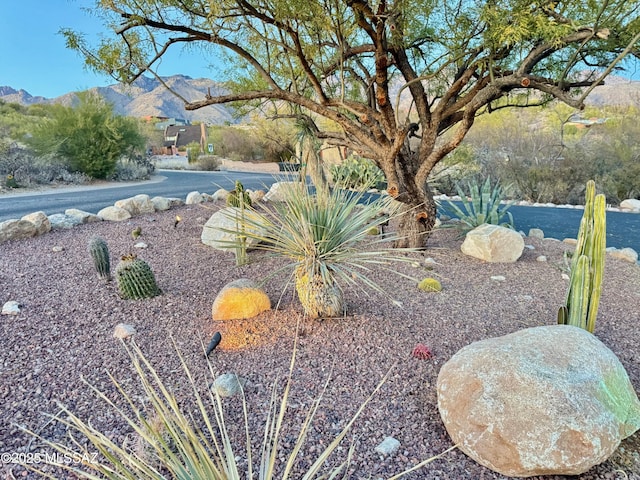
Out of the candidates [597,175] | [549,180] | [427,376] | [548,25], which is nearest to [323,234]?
[427,376]

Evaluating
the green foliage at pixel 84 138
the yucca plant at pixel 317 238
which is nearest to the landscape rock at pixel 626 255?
the yucca plant at pixel 317 238

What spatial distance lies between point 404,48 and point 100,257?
4.24 metres

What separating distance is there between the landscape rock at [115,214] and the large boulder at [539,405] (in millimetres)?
6585

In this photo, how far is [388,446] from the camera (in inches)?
74.9

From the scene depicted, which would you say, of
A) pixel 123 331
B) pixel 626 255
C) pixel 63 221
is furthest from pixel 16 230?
pixel 626 255

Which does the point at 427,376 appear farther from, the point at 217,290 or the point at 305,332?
the point at 217,290

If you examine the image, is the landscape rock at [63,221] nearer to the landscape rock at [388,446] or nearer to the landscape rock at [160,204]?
the landscape rock at [160,204]

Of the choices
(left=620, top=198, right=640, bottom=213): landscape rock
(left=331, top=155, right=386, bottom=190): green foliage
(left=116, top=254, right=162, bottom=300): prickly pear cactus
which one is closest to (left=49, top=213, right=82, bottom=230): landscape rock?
(left=116, top=254, right=162, bottom=300): prickly pear cactus

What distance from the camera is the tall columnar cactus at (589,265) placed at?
8.84 feet

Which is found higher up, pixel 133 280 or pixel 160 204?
pixel 160 204

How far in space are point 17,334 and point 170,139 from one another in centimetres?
4992

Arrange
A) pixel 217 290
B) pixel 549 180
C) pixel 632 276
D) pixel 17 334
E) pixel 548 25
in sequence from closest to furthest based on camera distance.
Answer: pixel 17 334, pixel 548 25, pixel 217 290, pixel 632 276, pixel 549 180

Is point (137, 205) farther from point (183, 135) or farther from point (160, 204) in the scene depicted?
point (183, 135)

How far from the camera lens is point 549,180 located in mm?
11805
